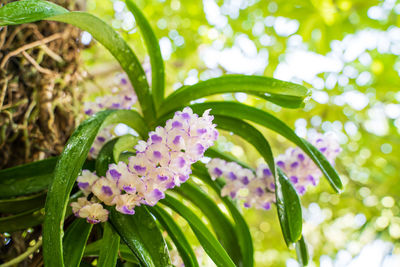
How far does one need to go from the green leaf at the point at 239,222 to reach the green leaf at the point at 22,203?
330 mm

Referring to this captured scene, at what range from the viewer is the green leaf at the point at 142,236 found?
0.63m

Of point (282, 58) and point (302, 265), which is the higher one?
point (282, 58)

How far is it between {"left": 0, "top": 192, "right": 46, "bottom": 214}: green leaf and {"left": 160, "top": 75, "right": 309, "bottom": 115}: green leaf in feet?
1.01

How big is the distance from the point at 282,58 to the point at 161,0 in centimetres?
68

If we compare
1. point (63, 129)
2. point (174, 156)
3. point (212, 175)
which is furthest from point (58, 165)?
point (63, 129)

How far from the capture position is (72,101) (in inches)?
45.4

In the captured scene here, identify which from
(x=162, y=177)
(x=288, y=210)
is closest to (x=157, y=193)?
(x=162, y=177)

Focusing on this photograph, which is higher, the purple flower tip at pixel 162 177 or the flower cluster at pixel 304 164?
the flower cluster at pixel 304 164

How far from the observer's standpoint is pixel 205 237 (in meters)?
0.74

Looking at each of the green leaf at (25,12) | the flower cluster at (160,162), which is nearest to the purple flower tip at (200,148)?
the flower cluster at (160,162)

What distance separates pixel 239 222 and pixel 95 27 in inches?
19.9

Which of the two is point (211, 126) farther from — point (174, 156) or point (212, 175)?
point (212, 175)

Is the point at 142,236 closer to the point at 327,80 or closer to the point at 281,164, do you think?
the point at 281,164

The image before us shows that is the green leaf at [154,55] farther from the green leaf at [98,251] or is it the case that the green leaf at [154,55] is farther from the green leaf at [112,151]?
the green leaf at [98,251]
